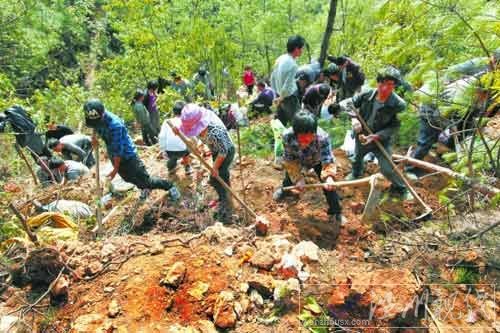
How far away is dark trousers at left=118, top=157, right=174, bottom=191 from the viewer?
4770 millimetres

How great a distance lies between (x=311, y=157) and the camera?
162 inches

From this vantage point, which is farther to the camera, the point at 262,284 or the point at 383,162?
the point at 383,162

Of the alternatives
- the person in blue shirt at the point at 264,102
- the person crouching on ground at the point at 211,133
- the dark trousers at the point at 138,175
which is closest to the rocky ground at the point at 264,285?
the person crouching on ground at the point at 211,133

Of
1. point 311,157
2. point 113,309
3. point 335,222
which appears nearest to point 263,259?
point 113,309

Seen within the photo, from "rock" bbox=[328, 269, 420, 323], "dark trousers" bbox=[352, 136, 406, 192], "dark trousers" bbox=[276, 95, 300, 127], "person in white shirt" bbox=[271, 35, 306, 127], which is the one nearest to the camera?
"rock" bbox=[328, 269, 420, 323]

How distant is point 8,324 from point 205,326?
1.58 m

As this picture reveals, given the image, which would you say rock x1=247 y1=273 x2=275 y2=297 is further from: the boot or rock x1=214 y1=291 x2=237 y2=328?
the boot

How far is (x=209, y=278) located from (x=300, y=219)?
6.13 feet

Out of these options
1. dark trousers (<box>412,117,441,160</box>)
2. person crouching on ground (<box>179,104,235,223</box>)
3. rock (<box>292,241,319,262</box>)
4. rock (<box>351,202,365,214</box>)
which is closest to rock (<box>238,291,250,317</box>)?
rock (<box>292,241,319,262</box>)

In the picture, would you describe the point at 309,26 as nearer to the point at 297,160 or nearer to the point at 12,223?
the point at 297,160

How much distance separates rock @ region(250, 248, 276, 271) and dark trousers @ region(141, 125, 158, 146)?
5.22m

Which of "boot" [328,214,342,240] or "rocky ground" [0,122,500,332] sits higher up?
"rocky ground" [0,122,500,332]

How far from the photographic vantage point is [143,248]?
3484 mm

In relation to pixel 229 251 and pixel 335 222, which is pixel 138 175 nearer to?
pixel 229 251
